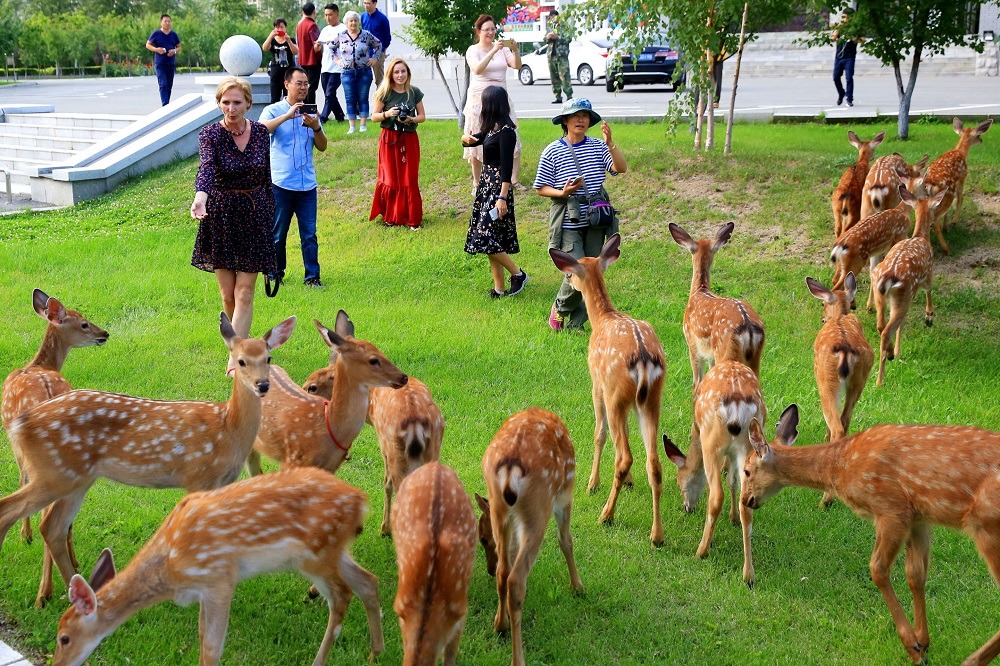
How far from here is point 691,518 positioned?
22.0ft

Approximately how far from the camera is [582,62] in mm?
31562

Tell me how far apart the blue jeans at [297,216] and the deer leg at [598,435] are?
15.9ft

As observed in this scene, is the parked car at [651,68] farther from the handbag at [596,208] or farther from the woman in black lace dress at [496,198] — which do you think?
the handbag at [596,208]

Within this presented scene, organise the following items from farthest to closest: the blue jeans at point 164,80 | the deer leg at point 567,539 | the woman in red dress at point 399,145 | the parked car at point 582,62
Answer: the parked car at point 582,62
the blue jeans at point 164,80
the woman in red dress at point 399,145
the deer leg at point 567,539

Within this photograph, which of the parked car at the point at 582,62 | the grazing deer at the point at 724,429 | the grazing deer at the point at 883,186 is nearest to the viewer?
the grazing deer at the point at 724,429

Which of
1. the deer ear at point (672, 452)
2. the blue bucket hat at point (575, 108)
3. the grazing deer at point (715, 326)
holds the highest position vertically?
the blue bucket hat at point (575, 108)

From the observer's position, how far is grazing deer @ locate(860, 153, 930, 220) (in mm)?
10992

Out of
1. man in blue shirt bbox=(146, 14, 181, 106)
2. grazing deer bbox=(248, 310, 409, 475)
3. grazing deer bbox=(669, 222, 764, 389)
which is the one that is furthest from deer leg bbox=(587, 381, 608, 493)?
man in blue shirt bbox=(146, 14, 181, 106)

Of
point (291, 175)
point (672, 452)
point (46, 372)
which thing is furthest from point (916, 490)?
point (291, 175)

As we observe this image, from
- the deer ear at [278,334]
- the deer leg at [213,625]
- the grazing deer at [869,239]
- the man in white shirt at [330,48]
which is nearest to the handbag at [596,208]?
the grazing deer at [869,239]

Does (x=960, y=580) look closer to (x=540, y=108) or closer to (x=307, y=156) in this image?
(x=307, y=156)

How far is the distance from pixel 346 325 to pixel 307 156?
4.88 metres

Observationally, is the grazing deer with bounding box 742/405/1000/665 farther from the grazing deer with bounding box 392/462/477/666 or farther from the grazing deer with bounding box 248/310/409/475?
the grazing deer with bounding box 248/310/409/475

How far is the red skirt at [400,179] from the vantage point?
13.9m
